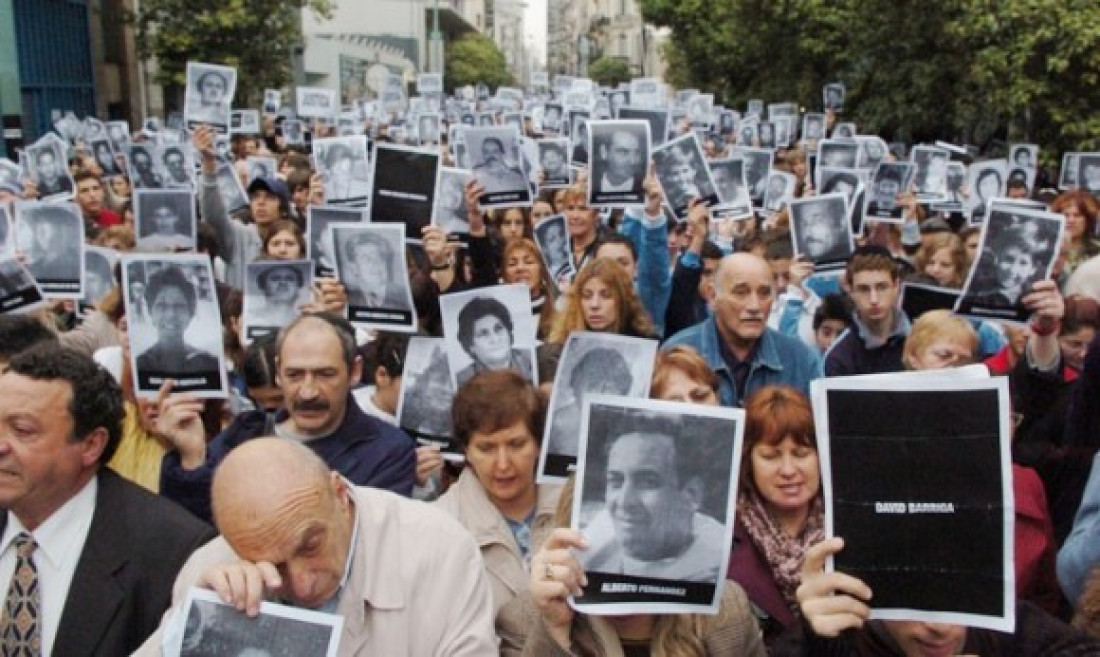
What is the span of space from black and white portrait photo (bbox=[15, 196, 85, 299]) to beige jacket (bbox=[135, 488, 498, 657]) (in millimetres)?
4005

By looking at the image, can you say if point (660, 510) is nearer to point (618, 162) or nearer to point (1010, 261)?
point (1010, 261)

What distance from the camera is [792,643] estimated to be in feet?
7.92

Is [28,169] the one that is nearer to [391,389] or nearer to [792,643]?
[391,389]

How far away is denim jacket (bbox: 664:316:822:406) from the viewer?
4.48 meters

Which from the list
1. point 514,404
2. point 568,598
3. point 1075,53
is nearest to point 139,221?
point 514,404

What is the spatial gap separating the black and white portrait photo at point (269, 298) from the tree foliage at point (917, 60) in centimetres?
1096

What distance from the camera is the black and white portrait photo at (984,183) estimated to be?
9406 mm

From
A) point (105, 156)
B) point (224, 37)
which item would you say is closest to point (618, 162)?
point (105, 156)

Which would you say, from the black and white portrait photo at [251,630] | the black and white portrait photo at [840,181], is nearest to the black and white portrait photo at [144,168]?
the black and white portrait photo at [840,181]

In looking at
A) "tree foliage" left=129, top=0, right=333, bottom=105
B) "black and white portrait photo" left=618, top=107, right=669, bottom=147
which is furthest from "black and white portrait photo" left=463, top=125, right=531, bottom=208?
"tree foliage" left=129, top=0, right=333, bottom=105

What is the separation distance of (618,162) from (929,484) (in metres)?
5.16

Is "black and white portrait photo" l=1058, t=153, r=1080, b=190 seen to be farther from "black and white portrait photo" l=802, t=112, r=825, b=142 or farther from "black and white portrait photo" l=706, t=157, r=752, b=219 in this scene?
"black and white portrait photo" l=802, t=112, r=825, b=142

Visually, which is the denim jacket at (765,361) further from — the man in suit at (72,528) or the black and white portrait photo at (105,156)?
the black and white portrait photo at (105,156)

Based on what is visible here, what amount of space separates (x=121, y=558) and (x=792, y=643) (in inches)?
56.8
